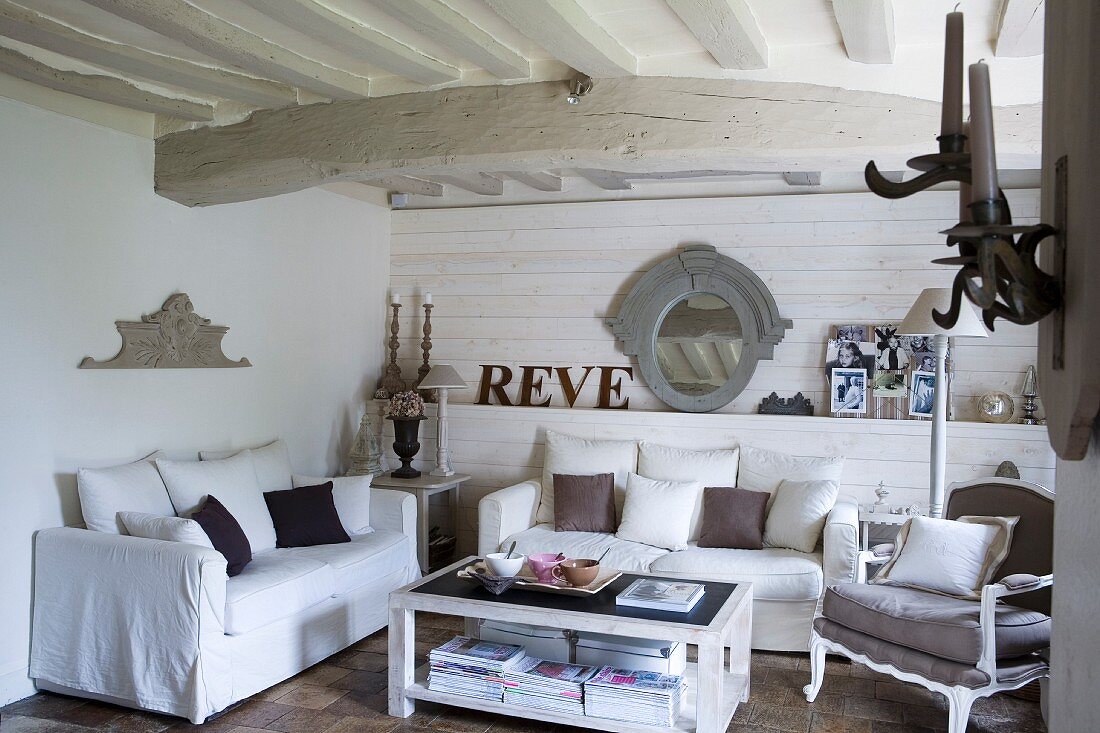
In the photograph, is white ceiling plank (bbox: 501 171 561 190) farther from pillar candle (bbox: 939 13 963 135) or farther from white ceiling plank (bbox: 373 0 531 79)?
pillar candle (bbox: 939 13 963 135)

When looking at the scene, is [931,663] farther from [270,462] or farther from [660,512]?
[270,462]

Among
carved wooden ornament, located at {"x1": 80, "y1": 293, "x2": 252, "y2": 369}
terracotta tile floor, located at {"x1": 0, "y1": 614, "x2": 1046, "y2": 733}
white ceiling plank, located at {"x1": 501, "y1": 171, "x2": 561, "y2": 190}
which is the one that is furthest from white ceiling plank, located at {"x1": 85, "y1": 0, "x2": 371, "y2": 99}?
terracotta tile floor, located at {"x1": 0, "y1": 614, "x2": 1046, "y2": 733}

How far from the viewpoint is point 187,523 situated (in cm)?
371

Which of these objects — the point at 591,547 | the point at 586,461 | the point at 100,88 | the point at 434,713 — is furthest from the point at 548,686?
the point at 100,88

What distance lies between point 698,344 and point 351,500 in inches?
89.1

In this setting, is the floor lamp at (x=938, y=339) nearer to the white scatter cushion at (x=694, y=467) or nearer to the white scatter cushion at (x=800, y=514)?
the white scatter cushion at (x=800, y=514)

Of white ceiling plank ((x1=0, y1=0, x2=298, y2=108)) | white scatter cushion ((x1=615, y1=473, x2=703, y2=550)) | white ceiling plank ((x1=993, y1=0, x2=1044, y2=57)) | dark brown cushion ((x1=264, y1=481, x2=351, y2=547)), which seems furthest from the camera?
white scatter cushion ((x1=615, y1=473, x2=703, y2=550))

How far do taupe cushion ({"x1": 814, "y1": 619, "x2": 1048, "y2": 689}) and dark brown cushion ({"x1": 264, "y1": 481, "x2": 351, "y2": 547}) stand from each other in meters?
2.52

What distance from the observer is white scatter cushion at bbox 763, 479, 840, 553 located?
4.61 metres

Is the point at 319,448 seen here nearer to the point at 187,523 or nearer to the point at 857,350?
the point at 187,523

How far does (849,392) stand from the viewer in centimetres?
521

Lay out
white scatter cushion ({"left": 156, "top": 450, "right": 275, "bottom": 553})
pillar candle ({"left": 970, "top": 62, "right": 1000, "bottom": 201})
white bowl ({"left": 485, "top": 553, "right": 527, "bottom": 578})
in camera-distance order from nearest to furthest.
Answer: pillar candle ({"left": 970, "top": 62, "right": 1000, "bottom": 201}), white bowl ({"left": 485, "top": 553, "right": 527, "bottom": 578}), white scatter cushion ({"left": 156, "top": 450, "right": 275, "bottom": 553})

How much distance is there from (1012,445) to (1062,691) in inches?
172

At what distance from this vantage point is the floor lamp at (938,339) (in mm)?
4312
